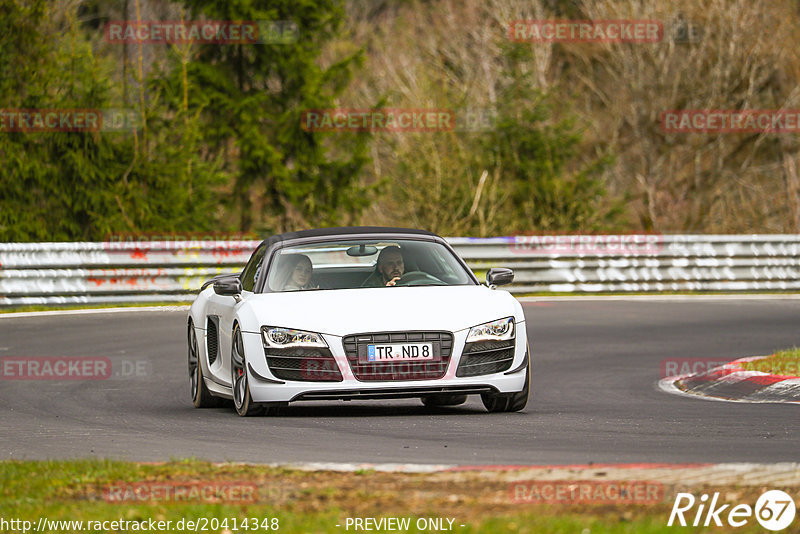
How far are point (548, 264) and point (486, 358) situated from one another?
1579cm

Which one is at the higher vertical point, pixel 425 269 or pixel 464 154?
pixel 425 269

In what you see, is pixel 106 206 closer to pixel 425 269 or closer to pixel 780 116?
pixel 425 269

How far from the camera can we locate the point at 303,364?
10.3 meters

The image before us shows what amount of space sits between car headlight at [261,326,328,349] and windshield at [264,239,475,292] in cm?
77

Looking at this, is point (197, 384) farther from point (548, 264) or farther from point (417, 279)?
point (548, 264)

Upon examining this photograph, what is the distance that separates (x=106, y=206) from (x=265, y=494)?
66.7 feet

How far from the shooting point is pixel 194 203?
92.5 ft

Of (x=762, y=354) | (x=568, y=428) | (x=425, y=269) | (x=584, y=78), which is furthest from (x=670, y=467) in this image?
Answer: (x=584, y=78)

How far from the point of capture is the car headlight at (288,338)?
1027 cm

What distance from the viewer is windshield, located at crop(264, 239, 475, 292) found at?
37.0 ft
